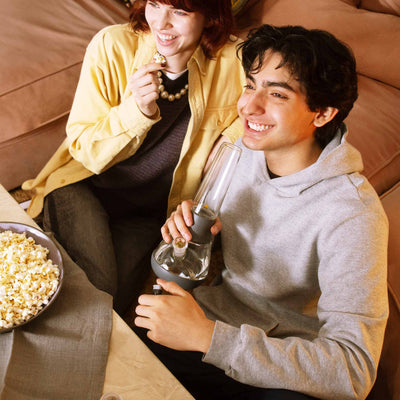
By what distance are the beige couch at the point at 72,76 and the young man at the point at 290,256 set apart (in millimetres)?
661

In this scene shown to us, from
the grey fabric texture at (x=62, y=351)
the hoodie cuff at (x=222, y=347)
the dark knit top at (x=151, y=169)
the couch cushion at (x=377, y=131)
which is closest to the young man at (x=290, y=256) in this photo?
the hoodie cuff at (x=222, y=347)

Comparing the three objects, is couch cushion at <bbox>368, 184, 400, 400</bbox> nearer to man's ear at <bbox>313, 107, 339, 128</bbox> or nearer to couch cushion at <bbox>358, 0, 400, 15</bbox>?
man's ear at <bbox>313, 107, 339, 128</bbox>

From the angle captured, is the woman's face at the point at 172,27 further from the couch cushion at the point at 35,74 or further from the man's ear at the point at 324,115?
the couch cushion at the point at 35,74

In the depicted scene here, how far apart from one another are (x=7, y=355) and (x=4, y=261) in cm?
20

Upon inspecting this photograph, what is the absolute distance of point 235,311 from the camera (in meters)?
1.13

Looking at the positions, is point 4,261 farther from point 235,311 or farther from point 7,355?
point 235,311

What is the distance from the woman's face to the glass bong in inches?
16.7

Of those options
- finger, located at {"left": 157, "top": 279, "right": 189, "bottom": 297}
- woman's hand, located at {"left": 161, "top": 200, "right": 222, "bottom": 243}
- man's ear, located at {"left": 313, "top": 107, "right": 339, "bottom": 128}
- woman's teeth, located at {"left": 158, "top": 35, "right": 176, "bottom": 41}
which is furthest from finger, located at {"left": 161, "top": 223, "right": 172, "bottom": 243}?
woman's teeth, located at {"left": 158, "top": 35, "right": 176, "bottom": 41}

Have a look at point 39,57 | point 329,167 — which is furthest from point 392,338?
point 39,57

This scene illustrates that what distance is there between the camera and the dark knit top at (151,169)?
135 cm

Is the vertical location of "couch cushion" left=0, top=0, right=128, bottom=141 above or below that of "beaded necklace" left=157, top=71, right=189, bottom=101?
below

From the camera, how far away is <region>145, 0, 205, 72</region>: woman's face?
3.76 feet

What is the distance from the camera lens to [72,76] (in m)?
1.80

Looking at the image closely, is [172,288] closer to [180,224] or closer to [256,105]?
[180,224]
